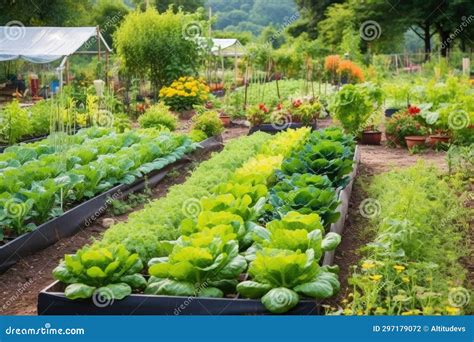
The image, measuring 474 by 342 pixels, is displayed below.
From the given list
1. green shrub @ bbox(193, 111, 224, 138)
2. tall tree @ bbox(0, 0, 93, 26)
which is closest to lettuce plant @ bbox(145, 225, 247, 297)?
green shrub @ bbox(193, 111, 224, 138)

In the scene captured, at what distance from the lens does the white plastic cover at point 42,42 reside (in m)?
19.5

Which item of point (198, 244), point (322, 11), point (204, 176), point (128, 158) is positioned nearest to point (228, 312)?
point (198, 244)

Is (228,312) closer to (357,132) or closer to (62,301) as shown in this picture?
(62,301)

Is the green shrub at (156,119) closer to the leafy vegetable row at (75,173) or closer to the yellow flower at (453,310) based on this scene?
the leafy vegetable row at (75,173)

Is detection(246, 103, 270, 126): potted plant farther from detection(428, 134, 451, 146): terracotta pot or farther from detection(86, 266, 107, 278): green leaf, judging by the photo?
detection(86, 266, 107, 278): green leaf

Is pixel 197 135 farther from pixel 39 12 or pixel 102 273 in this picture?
pixel 39 12

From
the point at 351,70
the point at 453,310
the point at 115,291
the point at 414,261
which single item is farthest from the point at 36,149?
the point at 351,70

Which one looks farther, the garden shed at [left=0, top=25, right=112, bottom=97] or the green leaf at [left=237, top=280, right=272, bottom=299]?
the garden shed at [left=0, top=25, right=112, bottom=97]

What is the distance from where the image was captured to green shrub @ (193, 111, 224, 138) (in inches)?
481

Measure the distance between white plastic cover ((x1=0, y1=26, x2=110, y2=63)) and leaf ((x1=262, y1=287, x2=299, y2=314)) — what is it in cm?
1601

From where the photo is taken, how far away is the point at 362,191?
8.82 metres

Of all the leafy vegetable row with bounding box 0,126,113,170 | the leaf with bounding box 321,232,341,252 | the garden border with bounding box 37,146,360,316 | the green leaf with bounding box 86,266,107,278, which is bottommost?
the garden border with bounding box 37,146,360,316

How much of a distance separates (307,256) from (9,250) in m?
2.89

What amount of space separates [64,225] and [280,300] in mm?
3383
